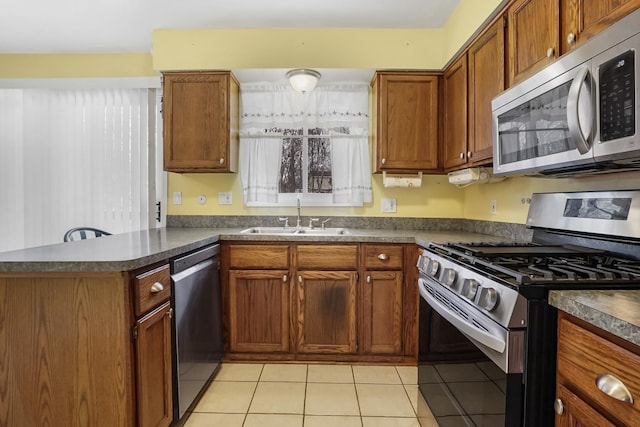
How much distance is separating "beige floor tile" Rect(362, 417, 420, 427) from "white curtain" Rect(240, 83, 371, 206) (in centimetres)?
156

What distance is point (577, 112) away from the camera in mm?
1108

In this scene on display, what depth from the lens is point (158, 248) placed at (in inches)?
63.5

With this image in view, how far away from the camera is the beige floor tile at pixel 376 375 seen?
221 centimetres

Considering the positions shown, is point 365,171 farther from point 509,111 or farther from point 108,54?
point 108,54

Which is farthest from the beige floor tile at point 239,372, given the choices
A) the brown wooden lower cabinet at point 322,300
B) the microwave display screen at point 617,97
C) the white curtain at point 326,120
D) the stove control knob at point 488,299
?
the microwave display screen at point 617,97

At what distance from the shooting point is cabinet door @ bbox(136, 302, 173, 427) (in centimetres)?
138

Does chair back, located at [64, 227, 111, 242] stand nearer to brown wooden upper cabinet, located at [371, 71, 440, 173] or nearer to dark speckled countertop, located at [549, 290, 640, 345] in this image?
brown wooden upper cabinet, located at [371, 71, 440, 173]

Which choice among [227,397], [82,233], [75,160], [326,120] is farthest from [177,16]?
[227,397]

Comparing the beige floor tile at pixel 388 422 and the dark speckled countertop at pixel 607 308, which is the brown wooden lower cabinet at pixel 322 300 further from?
the dark speckled countertop at pixel 607 308

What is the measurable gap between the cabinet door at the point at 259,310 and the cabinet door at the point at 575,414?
1709 mm

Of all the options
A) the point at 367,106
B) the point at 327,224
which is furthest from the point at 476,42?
the point at 327,224

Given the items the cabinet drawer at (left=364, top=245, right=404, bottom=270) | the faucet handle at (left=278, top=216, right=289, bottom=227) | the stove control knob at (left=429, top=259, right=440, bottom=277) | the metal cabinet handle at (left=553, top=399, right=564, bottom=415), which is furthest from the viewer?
the faucet handle at (left=278, top=216, right=289, bottom=227)

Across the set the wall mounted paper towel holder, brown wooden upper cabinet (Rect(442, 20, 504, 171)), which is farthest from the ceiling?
the wall mounted paper towel holder

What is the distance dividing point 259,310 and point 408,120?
172cm
